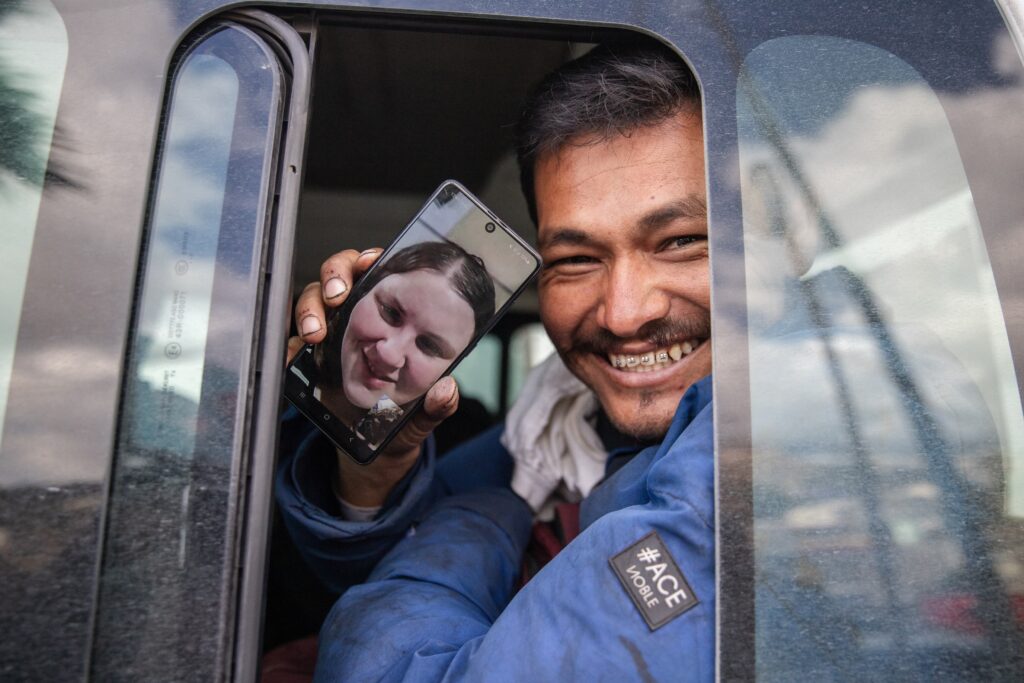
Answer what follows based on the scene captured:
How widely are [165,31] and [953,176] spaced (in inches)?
34.0

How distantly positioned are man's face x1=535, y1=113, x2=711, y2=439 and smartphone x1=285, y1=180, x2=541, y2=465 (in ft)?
0.65

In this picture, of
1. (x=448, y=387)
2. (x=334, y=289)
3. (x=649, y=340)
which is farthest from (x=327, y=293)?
(x=649, y=340)

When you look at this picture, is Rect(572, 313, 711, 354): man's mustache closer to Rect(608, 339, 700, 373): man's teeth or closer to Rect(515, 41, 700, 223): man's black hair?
Rect(608, 339, 700, 373): man's teeth

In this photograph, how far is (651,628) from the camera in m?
0.72

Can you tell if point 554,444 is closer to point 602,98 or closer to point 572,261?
point 572,261

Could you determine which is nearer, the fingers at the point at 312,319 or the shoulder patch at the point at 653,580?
the shoulder patch at the point at 653,580

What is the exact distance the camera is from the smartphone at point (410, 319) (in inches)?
39.6

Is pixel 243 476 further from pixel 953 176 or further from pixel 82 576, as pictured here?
pixel 953 176

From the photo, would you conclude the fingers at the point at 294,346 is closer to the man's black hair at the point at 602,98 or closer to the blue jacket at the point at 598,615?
the blue jacket at the point at 598,615

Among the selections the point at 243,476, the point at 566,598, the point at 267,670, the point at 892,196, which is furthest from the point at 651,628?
the point at 267,670

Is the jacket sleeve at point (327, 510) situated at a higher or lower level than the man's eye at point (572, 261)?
lower

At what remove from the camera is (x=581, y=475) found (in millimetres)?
1499

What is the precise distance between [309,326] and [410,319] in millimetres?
137

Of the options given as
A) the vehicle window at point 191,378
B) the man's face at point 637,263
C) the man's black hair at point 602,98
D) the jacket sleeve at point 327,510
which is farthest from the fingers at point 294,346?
the man's black hair at point 602,98
